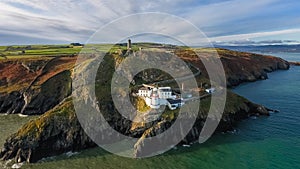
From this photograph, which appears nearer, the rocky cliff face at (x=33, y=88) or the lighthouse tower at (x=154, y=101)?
the lighthouse tower at (x=154, y=101)

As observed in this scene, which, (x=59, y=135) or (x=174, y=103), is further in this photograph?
(x=174, y=103)

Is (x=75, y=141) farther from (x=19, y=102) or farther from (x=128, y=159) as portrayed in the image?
(x=19, y=102)

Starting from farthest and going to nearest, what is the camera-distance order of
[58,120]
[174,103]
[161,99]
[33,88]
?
1. [33,88]
2. [161,99]
3. [174,103]
4. [58,120]

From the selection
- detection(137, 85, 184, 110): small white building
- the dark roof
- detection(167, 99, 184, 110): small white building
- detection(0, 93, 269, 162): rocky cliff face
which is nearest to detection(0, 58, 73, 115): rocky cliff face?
detection(0, 93, 269, 162): rocky cliff face

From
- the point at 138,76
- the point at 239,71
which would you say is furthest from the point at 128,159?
the point at 239,71

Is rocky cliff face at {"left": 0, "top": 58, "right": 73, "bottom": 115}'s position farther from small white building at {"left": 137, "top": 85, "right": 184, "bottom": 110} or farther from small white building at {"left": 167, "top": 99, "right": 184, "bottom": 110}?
small white building at {"left": 167, "top": 99, "right": 184, "bottom": 110}

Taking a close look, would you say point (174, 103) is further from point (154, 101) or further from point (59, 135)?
point (59, 135)

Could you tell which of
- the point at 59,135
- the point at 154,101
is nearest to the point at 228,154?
the point at 154,101

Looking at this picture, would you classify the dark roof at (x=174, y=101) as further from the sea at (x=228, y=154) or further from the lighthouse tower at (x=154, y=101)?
the sea at (x=228, y=154)

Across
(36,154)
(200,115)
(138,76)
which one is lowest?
(36,154)

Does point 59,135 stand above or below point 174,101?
below

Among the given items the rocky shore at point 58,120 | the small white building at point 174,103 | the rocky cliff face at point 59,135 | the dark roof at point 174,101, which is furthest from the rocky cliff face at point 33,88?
the small white building at point 174,103
